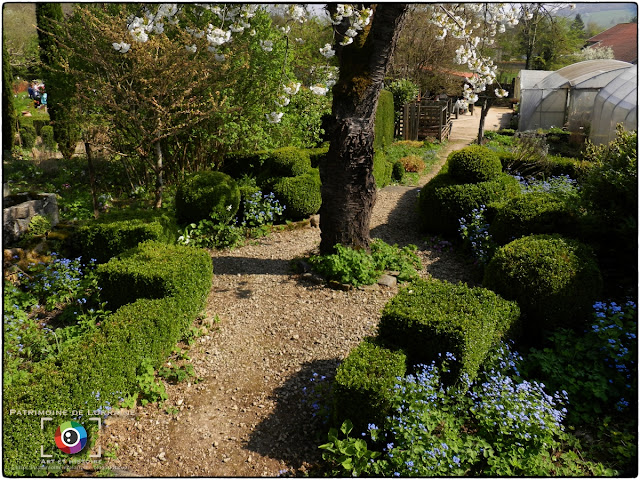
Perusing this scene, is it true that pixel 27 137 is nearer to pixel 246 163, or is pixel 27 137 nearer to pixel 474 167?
pixel 246 163

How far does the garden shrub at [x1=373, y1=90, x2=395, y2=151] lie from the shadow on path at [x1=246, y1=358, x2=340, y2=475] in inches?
354

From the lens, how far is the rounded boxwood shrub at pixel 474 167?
8.01 meters

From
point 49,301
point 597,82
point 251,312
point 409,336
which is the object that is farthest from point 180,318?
point 597,82

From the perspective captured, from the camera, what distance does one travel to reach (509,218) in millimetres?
6539

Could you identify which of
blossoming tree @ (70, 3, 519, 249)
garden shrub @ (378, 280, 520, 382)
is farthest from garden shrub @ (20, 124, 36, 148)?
garden shrub @ (378, 280, 520, 382)

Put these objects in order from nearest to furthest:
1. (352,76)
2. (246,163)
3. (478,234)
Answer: (352,76)
(478,234)
(246,163)

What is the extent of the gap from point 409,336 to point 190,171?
7.88 m

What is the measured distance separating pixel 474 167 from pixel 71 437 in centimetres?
689

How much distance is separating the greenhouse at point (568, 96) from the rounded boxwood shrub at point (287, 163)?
483 inches

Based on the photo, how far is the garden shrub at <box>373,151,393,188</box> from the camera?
10733 mm

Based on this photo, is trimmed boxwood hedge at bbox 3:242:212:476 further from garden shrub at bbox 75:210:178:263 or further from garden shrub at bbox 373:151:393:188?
garden shrub at bbox 373:151:393:188

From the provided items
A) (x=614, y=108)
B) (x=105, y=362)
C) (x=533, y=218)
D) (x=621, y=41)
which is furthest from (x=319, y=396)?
(x=621, y=41)

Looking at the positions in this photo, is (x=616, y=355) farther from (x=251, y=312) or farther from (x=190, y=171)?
(x=190, y=171)

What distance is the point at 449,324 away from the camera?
13.3 ft
